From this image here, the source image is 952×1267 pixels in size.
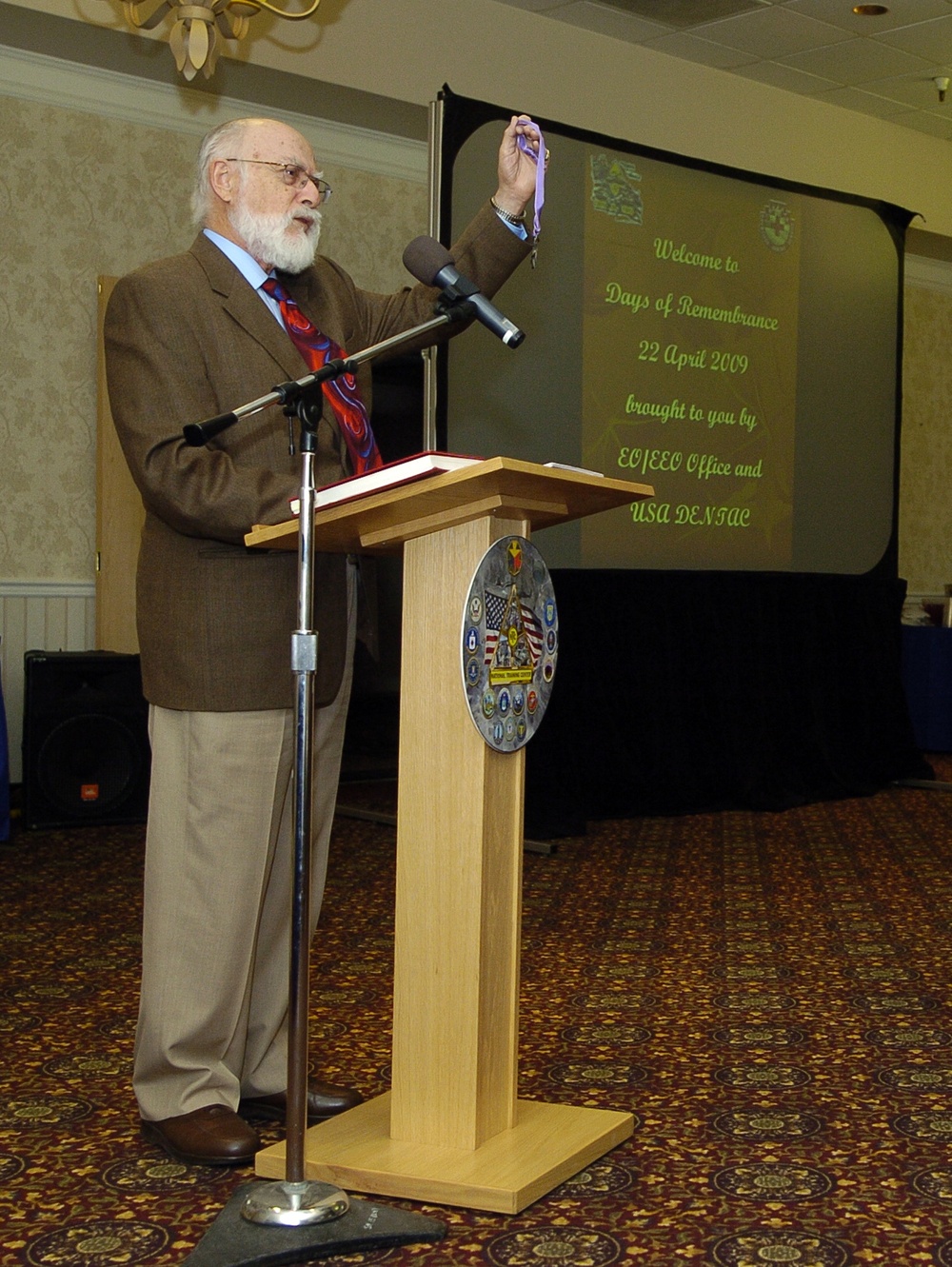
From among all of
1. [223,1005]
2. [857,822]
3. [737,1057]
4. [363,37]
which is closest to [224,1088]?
[223,1005]

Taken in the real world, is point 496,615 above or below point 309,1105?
above

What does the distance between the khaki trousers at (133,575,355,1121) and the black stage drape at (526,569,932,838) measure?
10.4 ft

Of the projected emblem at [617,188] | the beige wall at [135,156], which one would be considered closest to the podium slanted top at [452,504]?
the projected emblem at [617,188]

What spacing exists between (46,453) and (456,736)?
4.48 m

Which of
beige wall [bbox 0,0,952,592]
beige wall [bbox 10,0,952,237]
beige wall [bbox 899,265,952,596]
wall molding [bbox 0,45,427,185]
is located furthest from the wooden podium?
beige wall [bbox 899,265,952,596]

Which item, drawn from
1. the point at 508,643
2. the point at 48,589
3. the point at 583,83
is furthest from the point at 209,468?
the point at 583,83

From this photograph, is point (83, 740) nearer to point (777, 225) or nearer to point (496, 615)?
point (777, 225)

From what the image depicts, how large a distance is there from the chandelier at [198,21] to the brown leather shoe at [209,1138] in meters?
3.46

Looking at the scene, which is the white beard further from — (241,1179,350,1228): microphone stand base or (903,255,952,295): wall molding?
(903,255,952,295): wall molding

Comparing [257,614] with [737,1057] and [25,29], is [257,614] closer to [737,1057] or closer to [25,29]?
[737,1057]

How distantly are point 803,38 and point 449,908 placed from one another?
605 centimetres

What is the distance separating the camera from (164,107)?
619 cm

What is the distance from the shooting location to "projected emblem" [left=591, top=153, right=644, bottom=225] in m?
5.30

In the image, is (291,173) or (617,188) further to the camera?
(617,188)
